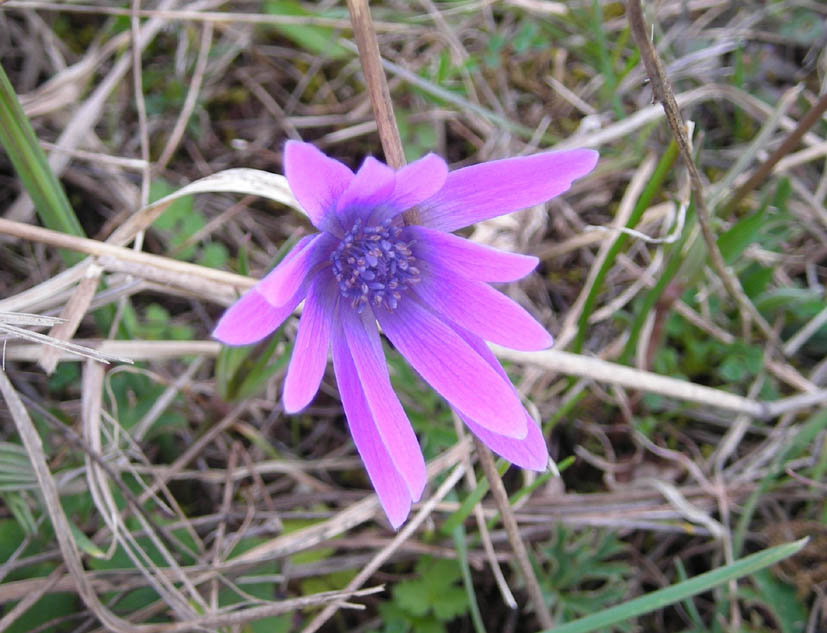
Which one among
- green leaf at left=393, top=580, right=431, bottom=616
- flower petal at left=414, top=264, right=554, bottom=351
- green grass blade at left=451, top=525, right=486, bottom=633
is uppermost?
flower petal at left=414, top=264, right=554, bottom=351

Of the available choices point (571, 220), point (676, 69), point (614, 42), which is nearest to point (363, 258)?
point (571, 220)

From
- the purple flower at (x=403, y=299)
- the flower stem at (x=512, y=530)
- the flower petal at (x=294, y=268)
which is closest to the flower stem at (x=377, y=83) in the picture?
the purple flower at (x=403, y=299)

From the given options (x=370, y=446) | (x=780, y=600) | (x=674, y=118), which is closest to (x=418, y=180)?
(x=370, y=446)

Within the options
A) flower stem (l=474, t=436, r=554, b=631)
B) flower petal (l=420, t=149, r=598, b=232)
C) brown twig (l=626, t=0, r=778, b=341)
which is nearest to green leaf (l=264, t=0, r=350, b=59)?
brown twig (l=626, t=0, r=778, b=341)

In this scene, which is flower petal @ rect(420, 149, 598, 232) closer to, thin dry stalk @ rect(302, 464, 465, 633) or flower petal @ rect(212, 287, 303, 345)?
flower petal @ rect(212, 287, 303, 345)

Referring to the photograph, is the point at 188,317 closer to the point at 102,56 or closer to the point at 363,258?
the point at 102,56

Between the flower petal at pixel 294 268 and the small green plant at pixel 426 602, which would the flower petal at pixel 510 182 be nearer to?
Answer: the flower petal at pixel 294 268

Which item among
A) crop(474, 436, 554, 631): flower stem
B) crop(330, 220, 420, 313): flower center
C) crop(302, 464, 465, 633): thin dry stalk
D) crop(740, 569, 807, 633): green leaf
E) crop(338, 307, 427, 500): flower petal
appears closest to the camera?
crop(338, 307, 427, 500): flower petal
